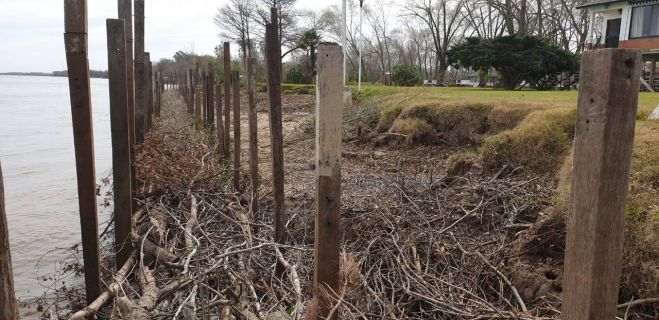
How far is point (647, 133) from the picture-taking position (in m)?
6.13

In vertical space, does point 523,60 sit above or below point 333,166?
above

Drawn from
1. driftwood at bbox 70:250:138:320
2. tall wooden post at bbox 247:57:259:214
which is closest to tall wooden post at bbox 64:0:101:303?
driftwood at bbox 70:250:138:320

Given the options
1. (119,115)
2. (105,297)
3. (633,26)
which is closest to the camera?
(105,297)

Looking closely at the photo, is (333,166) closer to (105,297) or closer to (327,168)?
(327,168)

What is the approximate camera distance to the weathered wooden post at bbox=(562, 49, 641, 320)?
174 cm

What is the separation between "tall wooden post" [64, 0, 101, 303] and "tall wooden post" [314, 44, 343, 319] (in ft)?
6.76

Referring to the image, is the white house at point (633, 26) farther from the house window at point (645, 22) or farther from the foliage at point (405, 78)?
the foliage at point (405, 78)

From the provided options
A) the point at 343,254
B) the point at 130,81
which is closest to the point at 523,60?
the point at 130,81

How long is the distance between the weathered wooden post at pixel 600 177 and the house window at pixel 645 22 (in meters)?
25.1

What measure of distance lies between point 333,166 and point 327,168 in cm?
4

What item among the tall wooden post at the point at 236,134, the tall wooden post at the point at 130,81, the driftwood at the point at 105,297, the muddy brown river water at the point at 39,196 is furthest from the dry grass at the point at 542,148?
the muddy brown river water at the point at 39,196

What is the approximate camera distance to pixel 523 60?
2231 cm

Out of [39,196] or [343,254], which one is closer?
[343,254]

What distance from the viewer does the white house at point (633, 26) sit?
22.9 m
